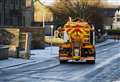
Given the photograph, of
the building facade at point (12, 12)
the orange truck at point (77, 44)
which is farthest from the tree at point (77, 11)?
the orange truck at point (77, 44)

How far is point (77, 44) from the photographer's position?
32406 millimetres

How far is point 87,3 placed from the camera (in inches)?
3329

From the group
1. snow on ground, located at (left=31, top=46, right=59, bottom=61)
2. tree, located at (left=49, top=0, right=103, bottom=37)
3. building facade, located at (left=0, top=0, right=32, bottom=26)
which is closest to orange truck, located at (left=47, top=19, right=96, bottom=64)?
snow on ground, located at (left=31, top=46, right=59, bottom=61)

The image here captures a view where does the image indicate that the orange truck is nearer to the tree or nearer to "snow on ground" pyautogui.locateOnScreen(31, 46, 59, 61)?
"snow on ground" pyautogui.locateOnScreen(31, 46, 59, 61)

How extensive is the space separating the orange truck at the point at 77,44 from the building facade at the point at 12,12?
33.8m

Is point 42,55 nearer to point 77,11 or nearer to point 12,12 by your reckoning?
point 12,12

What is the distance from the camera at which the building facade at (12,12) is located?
6839 centimetres

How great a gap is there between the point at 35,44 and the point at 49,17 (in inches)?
2079

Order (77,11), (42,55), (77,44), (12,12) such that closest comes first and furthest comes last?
(77,44)
(42,55)
(12,12)
(77,11)

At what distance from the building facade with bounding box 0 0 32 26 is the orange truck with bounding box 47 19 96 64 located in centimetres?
3384

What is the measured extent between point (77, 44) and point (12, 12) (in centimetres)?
4020

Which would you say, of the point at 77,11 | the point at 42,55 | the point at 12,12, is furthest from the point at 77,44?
the point at 77,11

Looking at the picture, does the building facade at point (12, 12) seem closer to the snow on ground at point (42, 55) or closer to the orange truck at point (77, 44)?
the snow on ground at point (42, 55)

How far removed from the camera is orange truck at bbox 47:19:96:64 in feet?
105
